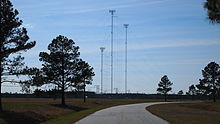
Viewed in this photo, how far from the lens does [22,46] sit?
33344 millimetres

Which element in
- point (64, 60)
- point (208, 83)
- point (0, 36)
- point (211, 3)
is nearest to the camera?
point (211, 3)

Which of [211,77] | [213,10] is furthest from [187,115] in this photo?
[211,77]

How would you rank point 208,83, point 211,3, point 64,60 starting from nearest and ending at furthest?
point 211,3 < point 64,60 < point 208,83

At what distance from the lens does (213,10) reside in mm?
17703

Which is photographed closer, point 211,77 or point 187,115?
point 187,115

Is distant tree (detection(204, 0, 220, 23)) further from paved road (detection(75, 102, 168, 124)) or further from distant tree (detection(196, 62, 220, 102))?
distant tree (detection(196, 62, 220, 102))

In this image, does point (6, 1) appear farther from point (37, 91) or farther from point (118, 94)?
point (118, 94)

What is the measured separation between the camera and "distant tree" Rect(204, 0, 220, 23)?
1755 cm

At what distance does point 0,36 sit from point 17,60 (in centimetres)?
278

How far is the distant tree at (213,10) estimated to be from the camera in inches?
691

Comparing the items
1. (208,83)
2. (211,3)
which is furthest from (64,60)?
(208,83)

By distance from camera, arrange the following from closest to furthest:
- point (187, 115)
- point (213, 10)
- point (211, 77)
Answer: point (213, 10), point (187, 115), point (211, 77)

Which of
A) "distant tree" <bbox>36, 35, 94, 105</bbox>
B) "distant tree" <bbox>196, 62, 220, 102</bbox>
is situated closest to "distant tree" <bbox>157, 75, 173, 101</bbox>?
"distant tree" <bbox>196, 62, 220, 102</bbox>

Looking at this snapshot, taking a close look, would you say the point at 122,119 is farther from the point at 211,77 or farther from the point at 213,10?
the point at 211,77
